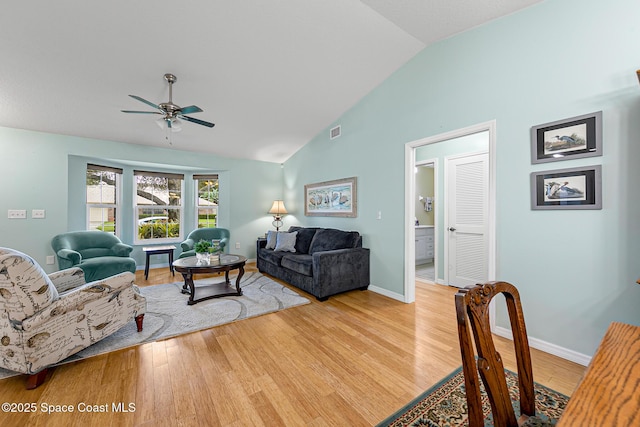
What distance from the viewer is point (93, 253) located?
414cm

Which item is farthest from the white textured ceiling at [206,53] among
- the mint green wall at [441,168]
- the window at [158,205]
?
the mint green wall at [441,168]

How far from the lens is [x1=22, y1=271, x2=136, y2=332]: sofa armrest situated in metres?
1.72

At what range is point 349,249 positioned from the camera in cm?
369

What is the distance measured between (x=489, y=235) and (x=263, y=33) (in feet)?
10.1

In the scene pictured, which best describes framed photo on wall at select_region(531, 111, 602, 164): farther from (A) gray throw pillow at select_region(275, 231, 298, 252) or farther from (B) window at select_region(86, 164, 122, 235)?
(B) window at select_region(86, 164, 122, 235)

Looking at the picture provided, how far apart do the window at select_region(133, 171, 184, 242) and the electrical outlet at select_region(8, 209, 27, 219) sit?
151 centimetres

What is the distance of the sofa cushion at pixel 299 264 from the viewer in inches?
138

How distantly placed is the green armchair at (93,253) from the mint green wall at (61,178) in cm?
35

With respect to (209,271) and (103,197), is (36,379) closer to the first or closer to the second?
(209,271)

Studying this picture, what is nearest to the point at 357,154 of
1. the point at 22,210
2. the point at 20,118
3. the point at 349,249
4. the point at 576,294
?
the point at 349,249

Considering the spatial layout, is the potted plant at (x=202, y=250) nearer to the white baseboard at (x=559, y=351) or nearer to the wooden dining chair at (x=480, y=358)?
the wooden dining chair at (x=480, y=358)

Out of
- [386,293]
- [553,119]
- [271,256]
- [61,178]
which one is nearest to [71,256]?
[61,178]

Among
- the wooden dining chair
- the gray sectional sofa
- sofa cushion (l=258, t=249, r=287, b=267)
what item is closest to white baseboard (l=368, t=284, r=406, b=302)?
the gray sectional sofa

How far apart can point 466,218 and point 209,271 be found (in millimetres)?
3730
